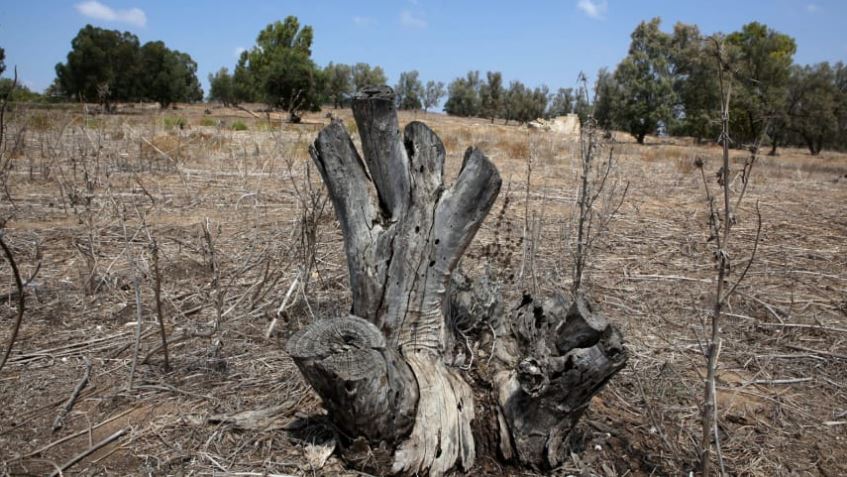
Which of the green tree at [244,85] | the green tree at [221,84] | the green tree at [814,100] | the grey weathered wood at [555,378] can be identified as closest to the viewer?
the grey weathered wood at [555,378]

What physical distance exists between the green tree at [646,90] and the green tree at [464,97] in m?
28.7

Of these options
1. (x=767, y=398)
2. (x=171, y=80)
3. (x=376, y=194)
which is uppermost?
(x=171, y=80)

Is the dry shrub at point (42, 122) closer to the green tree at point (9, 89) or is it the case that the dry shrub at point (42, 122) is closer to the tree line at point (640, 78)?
the green tree at point (9, 89)

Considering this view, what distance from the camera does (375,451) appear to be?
204 cm

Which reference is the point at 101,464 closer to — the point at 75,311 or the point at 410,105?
the point at 75,311

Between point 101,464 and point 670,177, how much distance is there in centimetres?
1128

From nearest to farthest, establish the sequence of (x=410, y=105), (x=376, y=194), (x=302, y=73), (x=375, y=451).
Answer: (x=375, y=451), (x=376, y=194), (x=302, y=73), (x=410, y=105)

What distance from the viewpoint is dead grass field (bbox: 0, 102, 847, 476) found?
2.29m

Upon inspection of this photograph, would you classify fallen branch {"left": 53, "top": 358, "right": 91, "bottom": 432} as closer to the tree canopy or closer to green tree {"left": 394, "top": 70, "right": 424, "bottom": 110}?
the tree canopy

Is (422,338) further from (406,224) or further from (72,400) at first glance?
(72,400)

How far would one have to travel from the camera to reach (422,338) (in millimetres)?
2445

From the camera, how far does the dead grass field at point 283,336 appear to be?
2.29 m

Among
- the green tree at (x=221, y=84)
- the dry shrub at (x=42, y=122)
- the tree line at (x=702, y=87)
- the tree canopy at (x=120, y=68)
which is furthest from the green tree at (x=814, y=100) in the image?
the green tree at (x=221, y=84)

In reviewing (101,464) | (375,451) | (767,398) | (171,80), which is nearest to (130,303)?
(101,464)
